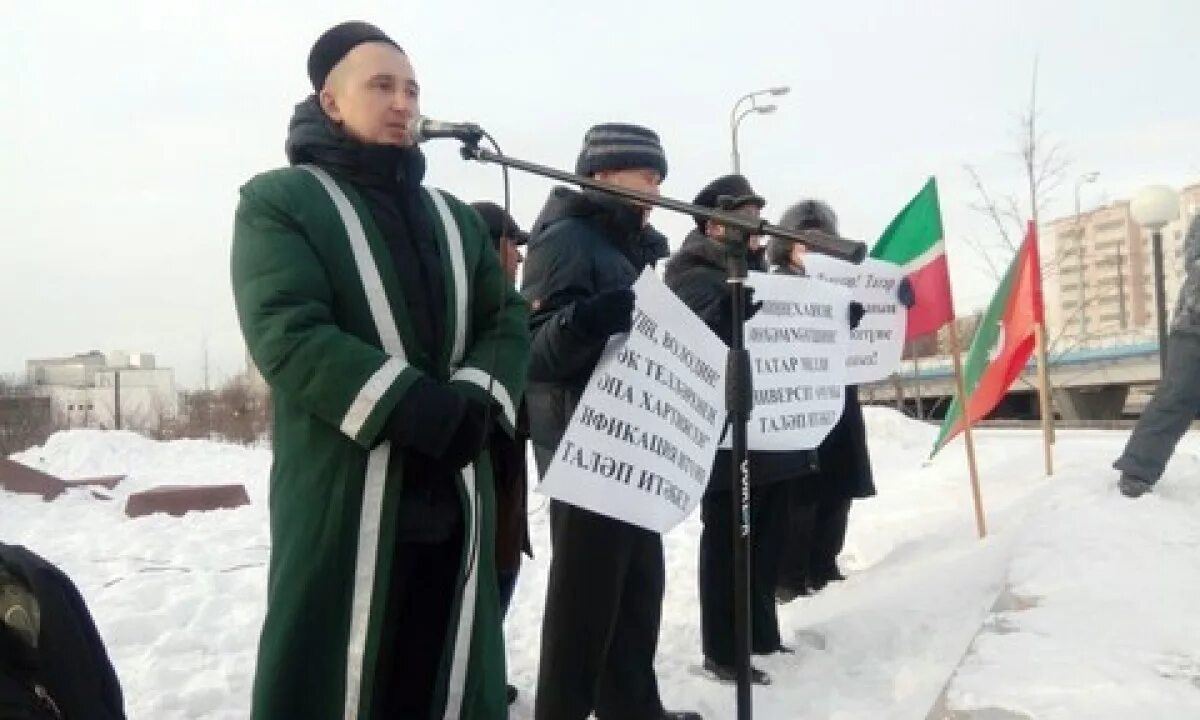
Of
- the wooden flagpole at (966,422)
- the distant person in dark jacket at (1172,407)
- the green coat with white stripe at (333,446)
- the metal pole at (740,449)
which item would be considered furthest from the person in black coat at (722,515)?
the distant person in dark jacket at (1172,407)

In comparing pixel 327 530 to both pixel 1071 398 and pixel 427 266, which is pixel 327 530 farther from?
pixel 1071 398

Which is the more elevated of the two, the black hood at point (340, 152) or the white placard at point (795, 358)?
the black hood at point (340, 152)

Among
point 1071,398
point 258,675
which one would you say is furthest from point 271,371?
point 1071,398

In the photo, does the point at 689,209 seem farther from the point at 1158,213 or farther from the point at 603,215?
the point at 1158,213

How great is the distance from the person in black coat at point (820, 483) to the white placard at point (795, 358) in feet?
3.38

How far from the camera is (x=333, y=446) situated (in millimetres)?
2164

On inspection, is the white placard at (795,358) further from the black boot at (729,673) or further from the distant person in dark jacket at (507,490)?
the distant person in dark jacket at (507,490)

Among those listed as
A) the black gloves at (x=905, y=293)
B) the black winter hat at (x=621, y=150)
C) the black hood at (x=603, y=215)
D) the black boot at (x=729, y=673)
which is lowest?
the black boot at (x=729, y=673)

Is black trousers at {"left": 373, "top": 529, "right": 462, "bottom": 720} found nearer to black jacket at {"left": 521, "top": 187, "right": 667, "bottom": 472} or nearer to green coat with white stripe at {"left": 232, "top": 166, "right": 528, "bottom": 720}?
green coat with white stripe at {"left": 232, "top": 166, "right": 528, "bottom": 720}

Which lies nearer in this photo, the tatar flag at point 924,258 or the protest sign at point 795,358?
the protest sign at point 795,358

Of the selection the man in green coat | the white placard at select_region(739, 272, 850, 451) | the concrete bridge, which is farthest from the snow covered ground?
the concrete bridge

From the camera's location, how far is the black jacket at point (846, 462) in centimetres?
558

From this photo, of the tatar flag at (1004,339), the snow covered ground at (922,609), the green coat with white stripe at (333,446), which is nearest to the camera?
the green coat with white stripe at (333,446)

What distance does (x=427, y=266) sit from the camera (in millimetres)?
2359
